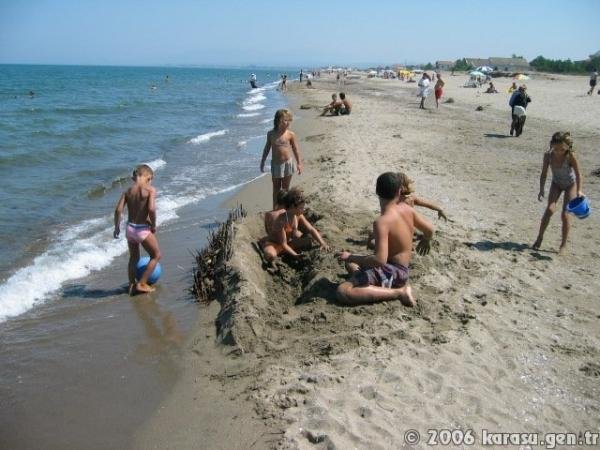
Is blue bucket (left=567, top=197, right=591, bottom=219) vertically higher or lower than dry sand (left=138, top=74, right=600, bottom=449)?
higher

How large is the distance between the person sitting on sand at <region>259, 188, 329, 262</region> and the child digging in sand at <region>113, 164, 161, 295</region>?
134 centimetres

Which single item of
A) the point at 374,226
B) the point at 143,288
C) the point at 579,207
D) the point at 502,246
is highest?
the point at 374,226

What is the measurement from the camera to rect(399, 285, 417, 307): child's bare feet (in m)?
4.37

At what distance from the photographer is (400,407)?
10.3 feet

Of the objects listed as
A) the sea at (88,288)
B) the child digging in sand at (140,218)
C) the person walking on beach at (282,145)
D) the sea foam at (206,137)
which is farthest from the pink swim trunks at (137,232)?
the sea foam at (206,137)

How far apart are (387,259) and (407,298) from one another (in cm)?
42

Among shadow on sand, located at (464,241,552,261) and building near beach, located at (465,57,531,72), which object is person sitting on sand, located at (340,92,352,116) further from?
building near beach, located at (465,57,531,72)

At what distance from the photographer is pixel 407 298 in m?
4.39

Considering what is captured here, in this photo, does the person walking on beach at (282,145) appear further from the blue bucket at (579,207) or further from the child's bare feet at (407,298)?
the blue bucket at (579,207)

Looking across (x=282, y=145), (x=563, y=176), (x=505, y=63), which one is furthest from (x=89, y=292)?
(x=505, y=63)

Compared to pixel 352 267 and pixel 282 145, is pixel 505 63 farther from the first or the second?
pixel 352 267

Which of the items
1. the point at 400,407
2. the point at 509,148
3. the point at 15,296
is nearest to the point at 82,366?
the point at 15,296

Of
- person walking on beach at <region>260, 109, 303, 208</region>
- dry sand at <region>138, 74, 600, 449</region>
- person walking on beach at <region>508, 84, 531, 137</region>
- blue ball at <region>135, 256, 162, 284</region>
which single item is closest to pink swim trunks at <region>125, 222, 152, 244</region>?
blue ball at <region>135, 256, 162, 284</region>

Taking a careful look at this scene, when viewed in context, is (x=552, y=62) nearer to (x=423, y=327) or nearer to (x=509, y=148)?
(x=509, y=148)
